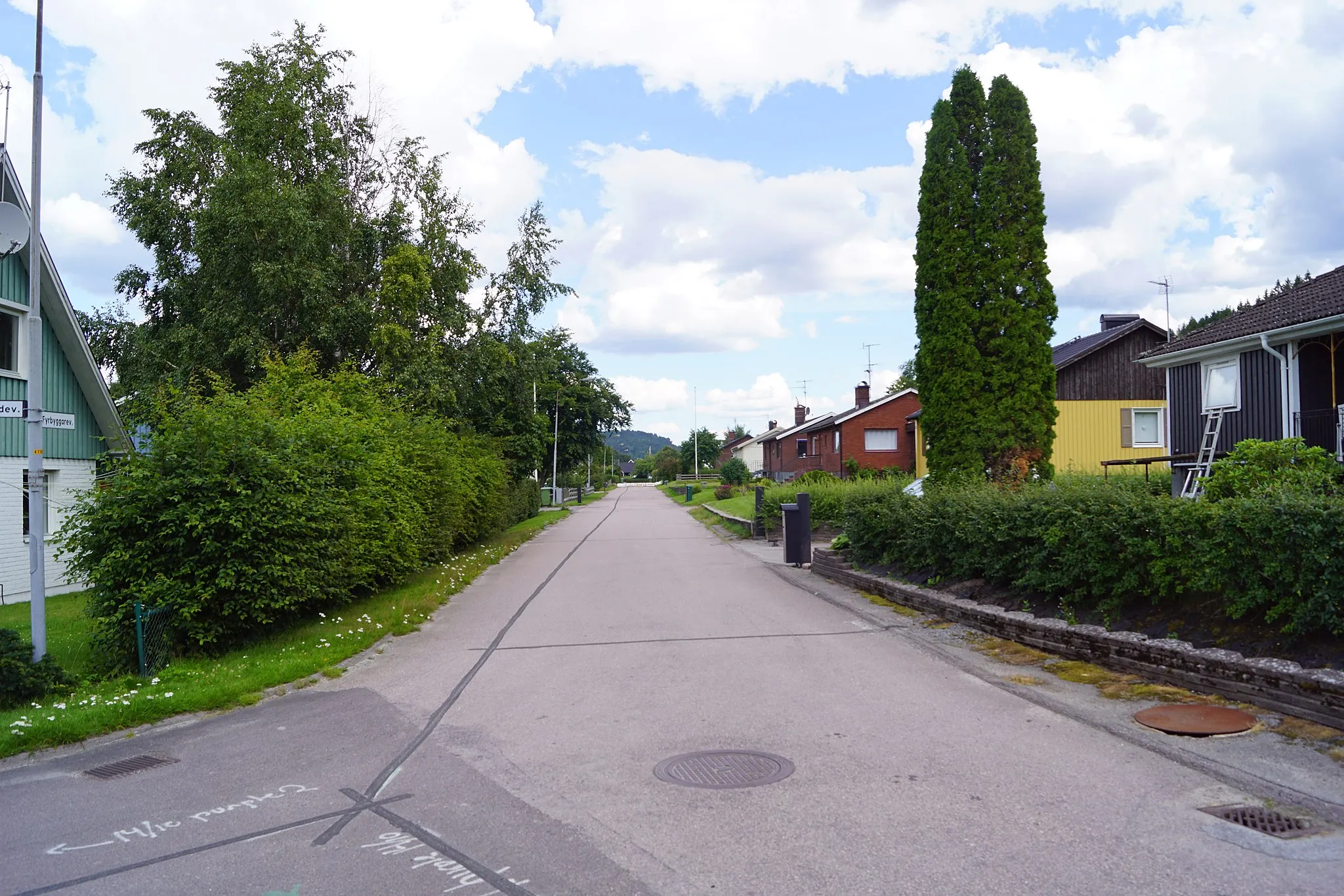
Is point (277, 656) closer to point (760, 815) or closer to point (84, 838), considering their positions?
point (84, 838)

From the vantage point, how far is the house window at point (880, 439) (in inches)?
2042

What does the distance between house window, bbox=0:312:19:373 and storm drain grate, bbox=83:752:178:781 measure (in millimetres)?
12199

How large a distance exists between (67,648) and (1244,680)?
1237cm

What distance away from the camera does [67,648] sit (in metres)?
11.2

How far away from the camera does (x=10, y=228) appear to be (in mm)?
9969

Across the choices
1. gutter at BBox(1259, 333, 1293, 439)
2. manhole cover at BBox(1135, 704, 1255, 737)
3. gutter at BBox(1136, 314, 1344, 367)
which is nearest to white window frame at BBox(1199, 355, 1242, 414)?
gutter at BBox(1136, 314, 1344, 367)

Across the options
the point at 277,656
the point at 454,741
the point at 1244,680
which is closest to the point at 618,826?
the point at 454,741

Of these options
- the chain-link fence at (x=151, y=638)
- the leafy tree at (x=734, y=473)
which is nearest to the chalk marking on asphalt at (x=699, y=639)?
the chain-link fence at (x=151, y=638)

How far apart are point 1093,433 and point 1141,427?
5.82 feet

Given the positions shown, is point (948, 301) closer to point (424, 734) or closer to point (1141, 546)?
point (1141, 546)

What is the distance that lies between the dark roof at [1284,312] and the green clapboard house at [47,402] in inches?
820

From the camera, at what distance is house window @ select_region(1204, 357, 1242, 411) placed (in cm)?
1952

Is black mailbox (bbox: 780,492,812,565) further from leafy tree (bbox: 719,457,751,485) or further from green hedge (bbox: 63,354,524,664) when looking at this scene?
leafy tree (bbox: 719,457,751,485)

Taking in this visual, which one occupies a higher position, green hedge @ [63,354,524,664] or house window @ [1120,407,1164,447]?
house window @ [1120,407,1164,447]
